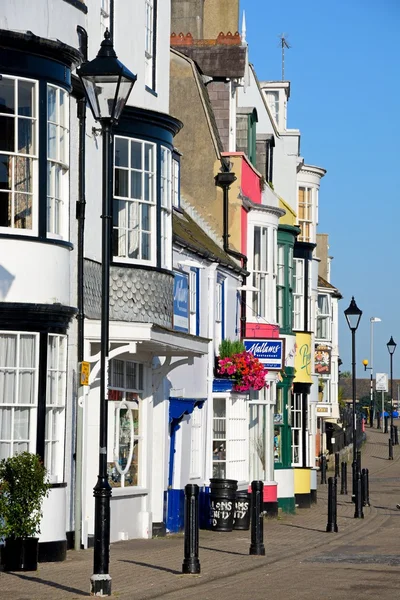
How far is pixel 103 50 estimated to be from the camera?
14484 millimetres

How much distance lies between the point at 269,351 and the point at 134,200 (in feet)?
33.3

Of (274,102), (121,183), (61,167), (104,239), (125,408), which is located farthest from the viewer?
(274,102)

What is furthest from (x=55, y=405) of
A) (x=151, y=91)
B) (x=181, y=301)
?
(x=181, y=301)

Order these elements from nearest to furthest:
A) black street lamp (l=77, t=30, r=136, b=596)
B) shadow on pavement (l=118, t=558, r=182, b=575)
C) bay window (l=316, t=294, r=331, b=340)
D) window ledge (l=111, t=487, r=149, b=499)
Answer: black street lamp (l=77, t=30, r=136, b=596), shadow on pavement (l=118, t=558, r=182, b=575), window ledge (l=111, t=487, r=149, b=499), bay window (l=316, t=294, r=331, b=340)

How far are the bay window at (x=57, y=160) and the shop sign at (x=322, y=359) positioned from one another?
34.8 metres

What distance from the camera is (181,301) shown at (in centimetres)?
2611

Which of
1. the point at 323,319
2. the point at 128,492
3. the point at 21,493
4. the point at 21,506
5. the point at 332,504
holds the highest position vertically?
the point at 323,319

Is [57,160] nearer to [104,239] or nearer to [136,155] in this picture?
[136,155]

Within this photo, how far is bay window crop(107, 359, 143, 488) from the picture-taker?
2206 cm

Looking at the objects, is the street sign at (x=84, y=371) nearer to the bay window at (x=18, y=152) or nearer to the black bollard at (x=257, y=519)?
the bay window at (x=18, y=152)

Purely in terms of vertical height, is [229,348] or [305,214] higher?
[305,214]

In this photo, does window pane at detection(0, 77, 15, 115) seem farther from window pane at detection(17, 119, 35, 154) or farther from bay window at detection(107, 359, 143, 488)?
bay window at detection(107, 359, 143, 488)

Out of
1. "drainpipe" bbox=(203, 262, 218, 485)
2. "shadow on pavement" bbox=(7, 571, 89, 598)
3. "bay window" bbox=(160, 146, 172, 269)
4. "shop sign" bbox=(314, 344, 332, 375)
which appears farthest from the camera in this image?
"shop sign" bbox=(314, 344, 332, 375)

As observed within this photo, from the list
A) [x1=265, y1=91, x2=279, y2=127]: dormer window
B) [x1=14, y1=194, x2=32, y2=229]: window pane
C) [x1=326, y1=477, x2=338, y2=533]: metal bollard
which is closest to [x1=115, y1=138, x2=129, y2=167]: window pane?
[x1=14, y1=194, x2=32, y2=229]: window pane
